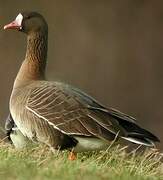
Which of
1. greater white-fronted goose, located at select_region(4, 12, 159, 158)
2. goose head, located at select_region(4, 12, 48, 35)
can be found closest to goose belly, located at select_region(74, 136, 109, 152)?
greater white-fronted goose, located at select_region(4, 12, 159, 158)

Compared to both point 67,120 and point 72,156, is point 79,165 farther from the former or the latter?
point 67,120

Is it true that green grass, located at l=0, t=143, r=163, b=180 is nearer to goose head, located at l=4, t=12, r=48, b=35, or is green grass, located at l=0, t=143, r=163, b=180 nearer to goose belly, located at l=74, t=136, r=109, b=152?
goose belly, located at l=74, t=136, r=109, b=152

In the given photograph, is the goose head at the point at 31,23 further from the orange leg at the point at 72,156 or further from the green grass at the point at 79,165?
the orange leg at the point at 72,156

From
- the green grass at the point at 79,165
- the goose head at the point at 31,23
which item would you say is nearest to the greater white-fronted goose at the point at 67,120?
the green grass at the point at 79,165

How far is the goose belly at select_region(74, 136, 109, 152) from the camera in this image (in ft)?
29.3

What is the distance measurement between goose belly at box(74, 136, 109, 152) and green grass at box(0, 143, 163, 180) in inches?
2.8

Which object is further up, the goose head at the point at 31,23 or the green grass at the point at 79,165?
the goose head at the point at 31,23

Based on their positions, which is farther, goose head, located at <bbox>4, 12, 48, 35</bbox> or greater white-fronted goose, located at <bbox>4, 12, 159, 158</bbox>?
goose head, located at <bbox>4, 12, 48, 35</bbox>

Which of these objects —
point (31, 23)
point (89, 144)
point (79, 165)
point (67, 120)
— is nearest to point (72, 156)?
point (89, 144)

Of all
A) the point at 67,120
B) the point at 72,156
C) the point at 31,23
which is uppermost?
the point at 31,23

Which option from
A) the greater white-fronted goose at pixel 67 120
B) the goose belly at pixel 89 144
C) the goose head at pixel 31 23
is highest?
the goose head at pixel 31 23

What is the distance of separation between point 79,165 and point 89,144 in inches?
57.2

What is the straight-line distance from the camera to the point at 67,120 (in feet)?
29.8

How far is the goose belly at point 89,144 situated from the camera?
29.3 feet
